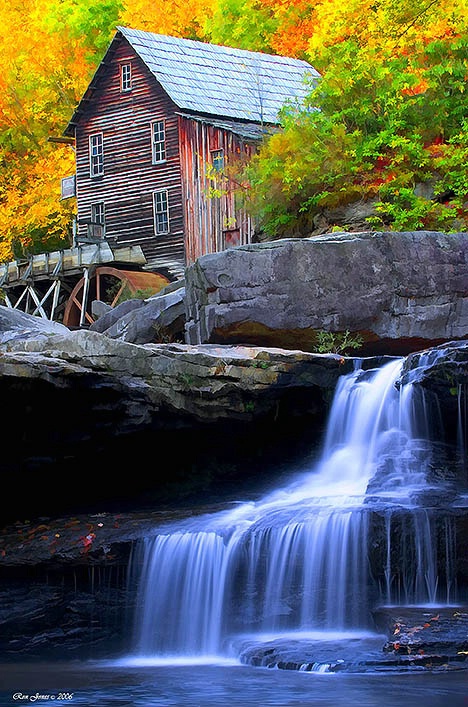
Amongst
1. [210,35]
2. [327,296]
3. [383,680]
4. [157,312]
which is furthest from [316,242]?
[210,35]

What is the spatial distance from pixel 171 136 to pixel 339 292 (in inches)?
608

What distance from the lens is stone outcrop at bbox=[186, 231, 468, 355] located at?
1686 centimetres

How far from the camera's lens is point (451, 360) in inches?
490

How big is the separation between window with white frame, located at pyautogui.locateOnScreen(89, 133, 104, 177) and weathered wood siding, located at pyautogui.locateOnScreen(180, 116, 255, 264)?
150 inches

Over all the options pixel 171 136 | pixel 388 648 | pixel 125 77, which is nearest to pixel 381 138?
pixel 171 136

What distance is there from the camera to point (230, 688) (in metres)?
8.61

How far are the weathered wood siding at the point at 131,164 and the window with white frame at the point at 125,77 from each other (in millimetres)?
139

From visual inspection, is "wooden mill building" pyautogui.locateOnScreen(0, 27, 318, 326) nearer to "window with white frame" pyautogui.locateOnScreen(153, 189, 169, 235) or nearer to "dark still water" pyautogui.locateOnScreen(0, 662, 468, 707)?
"window with white frame" pyautogui.locateOnScreen(153, 189, 169, 235)

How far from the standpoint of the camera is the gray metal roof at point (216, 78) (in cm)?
3072

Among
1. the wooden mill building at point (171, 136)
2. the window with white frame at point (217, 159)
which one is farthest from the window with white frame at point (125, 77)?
the window with white frame at point (217, 159)

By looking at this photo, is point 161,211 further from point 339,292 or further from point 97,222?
point 339,292

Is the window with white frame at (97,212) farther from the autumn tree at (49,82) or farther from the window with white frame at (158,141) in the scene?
the autumn tree at (49,82)

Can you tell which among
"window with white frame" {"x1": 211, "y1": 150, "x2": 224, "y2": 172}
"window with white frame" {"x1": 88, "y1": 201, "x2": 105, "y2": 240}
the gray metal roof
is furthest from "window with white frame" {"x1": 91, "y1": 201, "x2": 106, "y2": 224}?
"window with white frame" {"x1": 211, "y1": 150, "x2": 224, "y2": 172}

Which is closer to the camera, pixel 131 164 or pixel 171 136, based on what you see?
pixel 171 136
